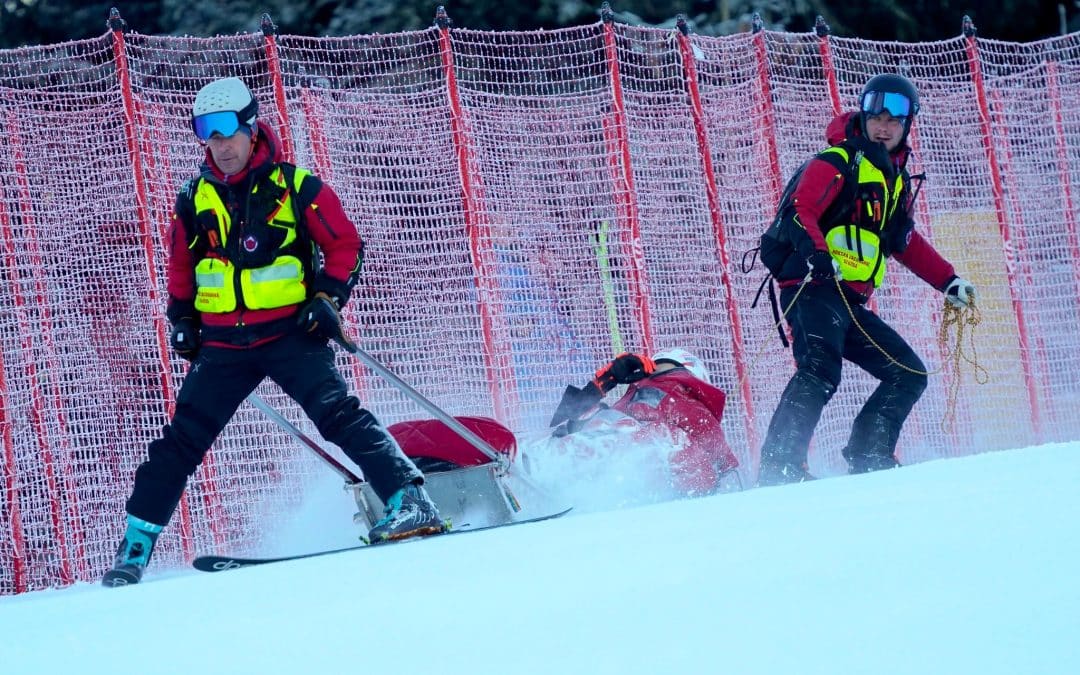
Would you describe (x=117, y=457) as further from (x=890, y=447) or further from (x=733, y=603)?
(x=733, y=603)

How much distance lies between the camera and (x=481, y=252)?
7.63m

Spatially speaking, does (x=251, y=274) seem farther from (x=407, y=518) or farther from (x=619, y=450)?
(x=619, y=450)

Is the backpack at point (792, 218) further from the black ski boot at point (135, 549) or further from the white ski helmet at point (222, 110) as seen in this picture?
the black ski boot at point (135, 549)

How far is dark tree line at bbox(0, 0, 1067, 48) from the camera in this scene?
11305 millimetres

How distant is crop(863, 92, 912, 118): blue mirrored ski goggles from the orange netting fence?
2000mm

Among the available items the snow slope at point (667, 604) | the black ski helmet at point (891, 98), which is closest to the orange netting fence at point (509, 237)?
the black ski helmet at point (891, 98)

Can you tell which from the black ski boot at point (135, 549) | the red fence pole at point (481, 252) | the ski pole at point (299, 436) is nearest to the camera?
the black ski boot at point (135, 549)

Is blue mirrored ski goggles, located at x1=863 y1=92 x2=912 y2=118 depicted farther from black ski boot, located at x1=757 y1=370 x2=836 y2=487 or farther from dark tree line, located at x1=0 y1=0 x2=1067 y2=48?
dark tree line, located at x1=0 y1=0 x2=1067 y2=48

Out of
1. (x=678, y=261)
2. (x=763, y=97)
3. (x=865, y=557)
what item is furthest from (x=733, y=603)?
(x=763, y=97)

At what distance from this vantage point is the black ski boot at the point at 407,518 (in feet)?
16.2

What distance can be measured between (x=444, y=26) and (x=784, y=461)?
3.18 metres

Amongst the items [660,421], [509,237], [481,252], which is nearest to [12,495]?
[481,252]

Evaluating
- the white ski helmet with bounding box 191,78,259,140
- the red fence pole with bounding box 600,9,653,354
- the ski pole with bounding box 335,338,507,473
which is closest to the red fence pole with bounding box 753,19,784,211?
the red fence pole with bounding box 600,9,653,354

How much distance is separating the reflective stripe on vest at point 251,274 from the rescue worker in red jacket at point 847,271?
81.5 inches
